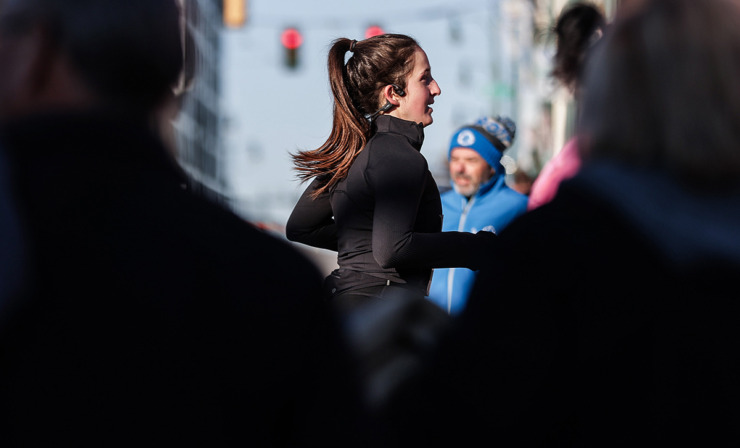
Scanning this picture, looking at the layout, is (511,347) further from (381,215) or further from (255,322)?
(381,215)

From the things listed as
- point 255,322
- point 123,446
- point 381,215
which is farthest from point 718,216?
point 381,215

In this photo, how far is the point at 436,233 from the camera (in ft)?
11.0

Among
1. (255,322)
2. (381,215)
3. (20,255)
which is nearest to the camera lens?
(20,255)

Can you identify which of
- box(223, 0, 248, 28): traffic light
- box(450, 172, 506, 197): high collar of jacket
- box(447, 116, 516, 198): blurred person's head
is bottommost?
box(450, 172, 506, 197): high collar of jacket

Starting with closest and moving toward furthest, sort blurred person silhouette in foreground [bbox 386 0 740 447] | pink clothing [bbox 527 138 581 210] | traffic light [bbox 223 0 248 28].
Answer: blurred person silhouette in foreground [bbox 386 0 740 447] < pink clothing [bbox 527 138 581 210] < traffic light [bbox 223 0 248 28]

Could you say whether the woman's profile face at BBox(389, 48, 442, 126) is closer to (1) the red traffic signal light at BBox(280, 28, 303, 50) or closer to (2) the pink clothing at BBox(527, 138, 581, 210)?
(2) the pink clothing at BBox(527, 138, 581, 210)

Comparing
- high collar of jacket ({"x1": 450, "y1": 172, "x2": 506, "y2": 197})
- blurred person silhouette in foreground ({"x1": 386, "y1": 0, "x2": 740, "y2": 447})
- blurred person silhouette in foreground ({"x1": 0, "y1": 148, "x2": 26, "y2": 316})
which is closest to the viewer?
blurred person silhouette in foreground ({"x1": 0, "y1": 148, "x2": 26, "y2": 316})

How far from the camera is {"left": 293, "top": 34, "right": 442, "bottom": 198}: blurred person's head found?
141 inches

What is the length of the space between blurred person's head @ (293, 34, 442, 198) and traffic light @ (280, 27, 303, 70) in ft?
63.8

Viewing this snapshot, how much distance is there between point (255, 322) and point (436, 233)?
5.82ft

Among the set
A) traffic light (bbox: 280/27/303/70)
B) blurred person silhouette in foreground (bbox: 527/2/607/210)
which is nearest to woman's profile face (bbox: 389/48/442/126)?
blurred person silhouette in foreground (bbox: 527/2/607/210)

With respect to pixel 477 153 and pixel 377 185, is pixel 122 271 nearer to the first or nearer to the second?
pixel 377 185

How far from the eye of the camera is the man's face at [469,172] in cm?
549

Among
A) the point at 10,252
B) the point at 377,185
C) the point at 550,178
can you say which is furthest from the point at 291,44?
the point at 10,252
